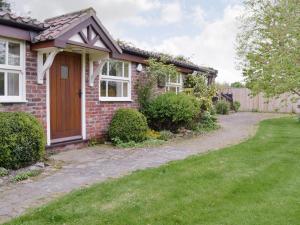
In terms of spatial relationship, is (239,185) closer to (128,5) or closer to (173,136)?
(173,136)

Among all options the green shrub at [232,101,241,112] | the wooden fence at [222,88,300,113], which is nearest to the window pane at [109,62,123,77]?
the green shrub at [232,101,241,112]

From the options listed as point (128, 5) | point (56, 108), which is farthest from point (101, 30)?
point (128, 5)

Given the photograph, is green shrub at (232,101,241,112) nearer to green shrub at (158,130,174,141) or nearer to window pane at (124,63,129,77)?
green shrub at (158,130,174,141)

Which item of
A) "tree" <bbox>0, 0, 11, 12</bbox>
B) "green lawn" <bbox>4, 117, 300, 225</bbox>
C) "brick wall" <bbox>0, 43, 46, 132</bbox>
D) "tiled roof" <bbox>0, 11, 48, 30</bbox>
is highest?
"tree" <bbox>0, 0, 11, 12</bbox>

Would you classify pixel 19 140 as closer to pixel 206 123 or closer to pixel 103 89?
pixel 103 89

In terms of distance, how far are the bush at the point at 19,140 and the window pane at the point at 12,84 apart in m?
0.91

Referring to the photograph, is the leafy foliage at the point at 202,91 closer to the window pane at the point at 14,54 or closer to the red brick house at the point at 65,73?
the red brick house at the point at 65,73

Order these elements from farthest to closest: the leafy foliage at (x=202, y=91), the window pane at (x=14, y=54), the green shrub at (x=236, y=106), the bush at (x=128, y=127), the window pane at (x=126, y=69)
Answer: the green shrub at (x=236, y=106)
the leafy foliage at (x=202, y=91)
the window pane at (x=126, y=69)
the bush at (x=128, y=127)
the window pane at (x=14, y=54)

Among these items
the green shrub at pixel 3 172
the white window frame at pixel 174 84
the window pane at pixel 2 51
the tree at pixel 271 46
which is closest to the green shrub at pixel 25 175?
the green shrub at pixel 3 172

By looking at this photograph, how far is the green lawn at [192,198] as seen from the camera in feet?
13.2

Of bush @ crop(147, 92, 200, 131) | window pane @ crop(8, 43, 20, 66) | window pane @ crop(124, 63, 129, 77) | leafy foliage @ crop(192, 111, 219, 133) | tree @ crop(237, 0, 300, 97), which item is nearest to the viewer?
window pane @ crop(8, 43, 20, 66)

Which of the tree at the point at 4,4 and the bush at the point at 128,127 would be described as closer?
the bush at the point at 128,127

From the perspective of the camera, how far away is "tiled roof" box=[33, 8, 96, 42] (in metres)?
7.35

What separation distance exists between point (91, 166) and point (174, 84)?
7815 millimetres
